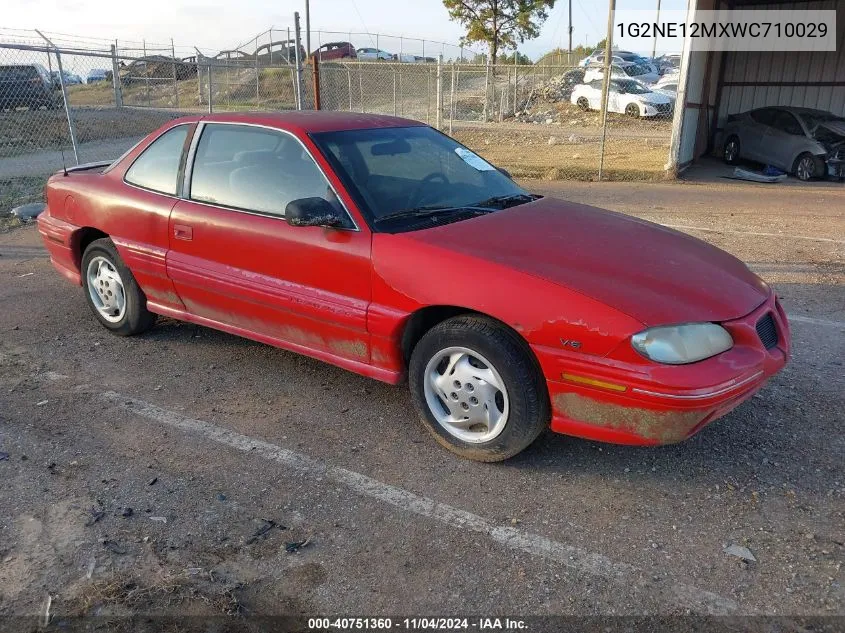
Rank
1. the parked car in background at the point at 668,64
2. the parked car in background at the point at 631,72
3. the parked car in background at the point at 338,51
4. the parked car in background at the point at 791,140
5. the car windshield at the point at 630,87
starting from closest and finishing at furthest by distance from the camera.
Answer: the parked car in background at the point at 791,140
the car windshield at the point at 630,87
the parked car in background at the point at 631,72
the parked car in background at the point at 668,64
the parked car in background at the point at 338,51

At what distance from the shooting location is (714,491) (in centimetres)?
317

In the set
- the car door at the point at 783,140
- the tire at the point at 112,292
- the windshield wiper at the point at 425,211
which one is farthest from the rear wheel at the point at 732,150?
the tire at the point at 112,292

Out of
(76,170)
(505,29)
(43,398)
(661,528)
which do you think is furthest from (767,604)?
(505,29)

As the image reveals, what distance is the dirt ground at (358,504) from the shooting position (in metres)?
2.54

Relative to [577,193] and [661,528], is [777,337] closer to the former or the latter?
[661,528]

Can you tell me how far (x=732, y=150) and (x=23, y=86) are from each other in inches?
648

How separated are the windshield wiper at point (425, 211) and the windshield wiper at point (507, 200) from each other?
9 centimetres

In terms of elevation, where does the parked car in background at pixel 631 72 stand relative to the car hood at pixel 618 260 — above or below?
above

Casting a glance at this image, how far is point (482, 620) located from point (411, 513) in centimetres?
68

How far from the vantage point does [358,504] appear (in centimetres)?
309

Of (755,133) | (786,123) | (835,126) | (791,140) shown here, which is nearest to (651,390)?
(791,140)

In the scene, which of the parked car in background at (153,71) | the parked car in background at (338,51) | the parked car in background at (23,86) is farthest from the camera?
the parked car in background at (338,51)

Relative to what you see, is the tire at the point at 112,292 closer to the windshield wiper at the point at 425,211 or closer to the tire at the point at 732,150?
the windshield wiper at the point at 425,211

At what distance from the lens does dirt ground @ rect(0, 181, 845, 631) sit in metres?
2.54
